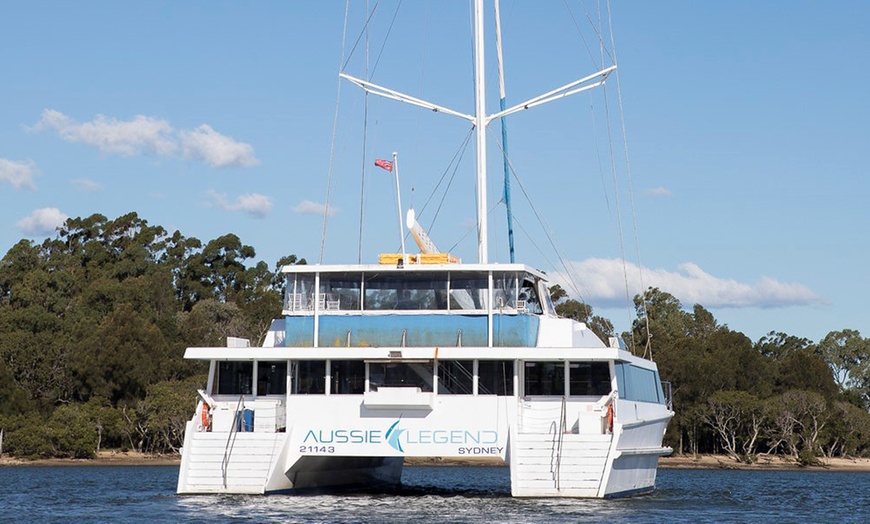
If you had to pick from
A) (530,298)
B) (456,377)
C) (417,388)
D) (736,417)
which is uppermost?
(530,298)

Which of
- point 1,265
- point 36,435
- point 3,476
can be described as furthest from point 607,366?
point 1,265

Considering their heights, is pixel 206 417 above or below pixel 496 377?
below

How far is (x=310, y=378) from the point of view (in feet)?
90.7

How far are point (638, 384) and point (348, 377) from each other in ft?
24.3

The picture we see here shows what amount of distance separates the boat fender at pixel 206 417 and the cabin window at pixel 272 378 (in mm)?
1196

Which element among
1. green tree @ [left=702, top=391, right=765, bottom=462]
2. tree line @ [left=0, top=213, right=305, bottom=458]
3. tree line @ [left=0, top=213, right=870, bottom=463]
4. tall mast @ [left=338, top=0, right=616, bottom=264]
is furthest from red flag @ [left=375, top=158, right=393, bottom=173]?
green tree @ [left=702, top=391, right=765, bottom=462]

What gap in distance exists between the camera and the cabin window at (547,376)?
27375 mm

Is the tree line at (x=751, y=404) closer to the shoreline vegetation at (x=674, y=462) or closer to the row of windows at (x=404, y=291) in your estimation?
the shoreline vegetation at (x=674, y=462)

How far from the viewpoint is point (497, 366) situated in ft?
89.5

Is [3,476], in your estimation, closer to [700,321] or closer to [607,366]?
[607,366]

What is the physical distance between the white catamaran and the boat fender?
0.04 m

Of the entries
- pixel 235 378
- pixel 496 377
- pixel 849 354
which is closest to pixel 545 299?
pixel 496 377

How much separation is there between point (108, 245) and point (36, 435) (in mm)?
35377

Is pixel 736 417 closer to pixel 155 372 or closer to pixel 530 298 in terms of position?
pixel 155 372
